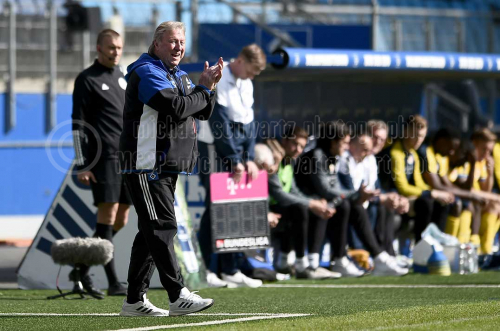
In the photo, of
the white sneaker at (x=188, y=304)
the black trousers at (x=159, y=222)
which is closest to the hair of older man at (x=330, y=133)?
the black trousers at (x=159, y=222)

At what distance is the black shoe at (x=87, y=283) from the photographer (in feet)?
26.0

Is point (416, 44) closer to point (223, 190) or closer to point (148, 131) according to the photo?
point (223, 190)

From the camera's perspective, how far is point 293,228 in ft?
34.3

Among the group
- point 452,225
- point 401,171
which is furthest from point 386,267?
point 452,225

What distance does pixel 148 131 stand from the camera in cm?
597

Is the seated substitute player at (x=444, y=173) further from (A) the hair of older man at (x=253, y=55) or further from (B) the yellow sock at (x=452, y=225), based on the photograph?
(A) the hair of older man at (x=253, y=55)

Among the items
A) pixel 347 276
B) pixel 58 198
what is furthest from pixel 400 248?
pixel 58 198

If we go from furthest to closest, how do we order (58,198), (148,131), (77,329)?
(58,198) → (148,131) → (77,329)

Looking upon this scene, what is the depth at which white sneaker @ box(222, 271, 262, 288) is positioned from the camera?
927 cm

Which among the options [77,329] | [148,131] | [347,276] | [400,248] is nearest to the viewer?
[77,329]

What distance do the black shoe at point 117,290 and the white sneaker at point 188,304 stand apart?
2.28m

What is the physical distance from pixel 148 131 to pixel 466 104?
1311 cm

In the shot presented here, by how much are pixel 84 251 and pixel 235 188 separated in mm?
2247

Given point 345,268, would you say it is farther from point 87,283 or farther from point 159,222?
point 159,222
